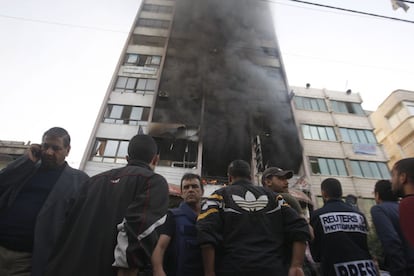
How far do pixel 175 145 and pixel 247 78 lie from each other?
767cm

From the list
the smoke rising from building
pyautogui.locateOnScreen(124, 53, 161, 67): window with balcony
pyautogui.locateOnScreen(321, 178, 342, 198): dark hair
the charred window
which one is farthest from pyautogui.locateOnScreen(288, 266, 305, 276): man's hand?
pyautogui.locateOnScreen(124, 53, 161, 67): window with balcony

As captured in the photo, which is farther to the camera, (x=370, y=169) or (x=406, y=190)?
(x=370, y=169)

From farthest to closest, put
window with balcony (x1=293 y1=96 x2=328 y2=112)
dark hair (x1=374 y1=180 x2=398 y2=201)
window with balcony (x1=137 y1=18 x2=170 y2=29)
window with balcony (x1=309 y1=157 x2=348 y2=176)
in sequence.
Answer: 1. window with balcony (x1=137 y1=18 x2=170 y2=29)
2. window with balcony (x1=293 y1=96 x2=328 y2=112)
3. window with balcony (x1=309 y1=157 x2=348 y2=176)
4. dark hair (x1=374 y1=180 x2=398 y2=201)

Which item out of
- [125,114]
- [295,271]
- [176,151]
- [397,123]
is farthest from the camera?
[397,123]

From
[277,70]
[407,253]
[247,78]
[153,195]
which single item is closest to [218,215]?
[153,195]

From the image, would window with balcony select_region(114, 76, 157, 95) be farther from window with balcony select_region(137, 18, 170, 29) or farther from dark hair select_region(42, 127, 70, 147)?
dark hair select_region(42, 127, 70, 147)

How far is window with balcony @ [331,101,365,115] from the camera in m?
18.4

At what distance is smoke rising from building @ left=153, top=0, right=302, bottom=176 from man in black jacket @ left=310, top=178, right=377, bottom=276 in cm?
1165

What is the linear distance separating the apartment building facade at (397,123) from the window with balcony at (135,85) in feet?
63.5

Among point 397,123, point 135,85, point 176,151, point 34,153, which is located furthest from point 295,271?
point 397,123

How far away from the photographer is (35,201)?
1.98 m

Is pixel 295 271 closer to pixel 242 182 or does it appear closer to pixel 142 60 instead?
pixel 242 182

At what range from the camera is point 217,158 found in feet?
51.3

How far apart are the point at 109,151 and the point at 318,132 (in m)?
14.8
